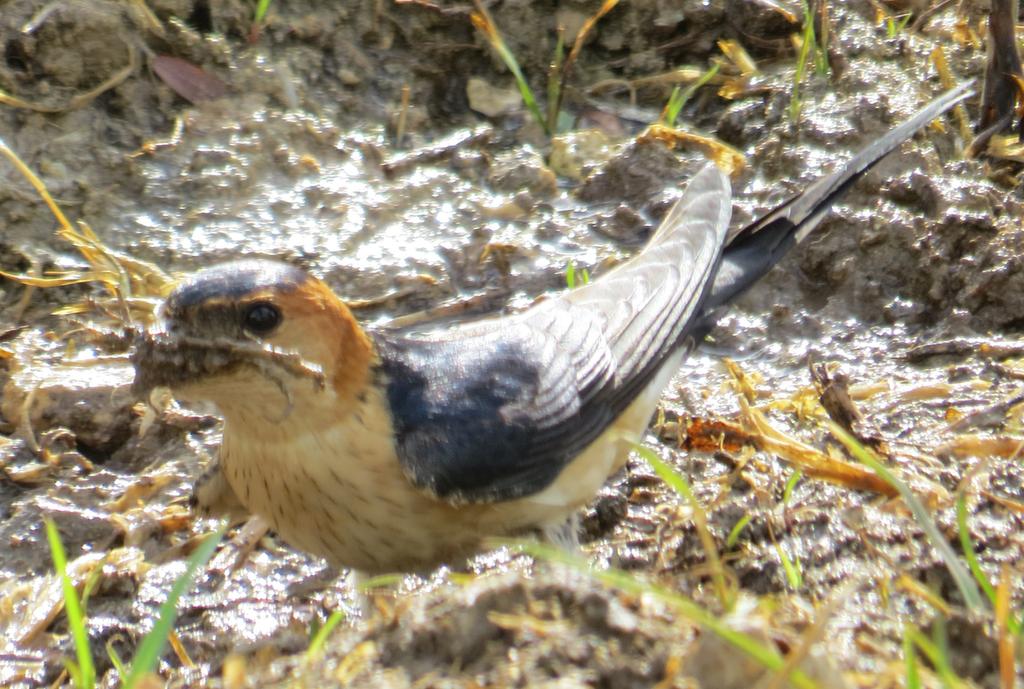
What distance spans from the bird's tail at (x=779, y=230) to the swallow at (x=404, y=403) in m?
0.14

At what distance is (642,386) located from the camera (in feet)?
12.4

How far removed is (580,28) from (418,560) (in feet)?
9.89

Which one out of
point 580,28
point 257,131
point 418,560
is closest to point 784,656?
point 418,560

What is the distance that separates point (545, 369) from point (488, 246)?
134 centimetres

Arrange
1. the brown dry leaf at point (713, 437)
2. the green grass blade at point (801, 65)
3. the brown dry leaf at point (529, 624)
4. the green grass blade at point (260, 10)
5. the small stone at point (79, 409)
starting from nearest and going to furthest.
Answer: the brown dry leaf at point (529, 624)
the brown dry leaf at point (713, 437)
the small stone at point (79, 409)
the green grass blade at point (801, 65)
the green grass blade at point (260, 10)

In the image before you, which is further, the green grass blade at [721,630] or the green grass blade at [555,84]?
the green grass blade at [555,84]

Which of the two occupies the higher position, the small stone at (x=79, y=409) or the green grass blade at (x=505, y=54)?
the green grass blade at (x=505, y=54)

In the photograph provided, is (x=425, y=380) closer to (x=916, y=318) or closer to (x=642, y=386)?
(x=642, y=386)

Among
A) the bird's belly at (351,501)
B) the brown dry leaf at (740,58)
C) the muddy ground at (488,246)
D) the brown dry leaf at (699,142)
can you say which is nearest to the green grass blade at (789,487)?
the muddy ground at (488,246)

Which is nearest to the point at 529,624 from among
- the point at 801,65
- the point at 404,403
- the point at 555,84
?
the point at 404,403

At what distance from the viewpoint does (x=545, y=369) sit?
11.8 feet

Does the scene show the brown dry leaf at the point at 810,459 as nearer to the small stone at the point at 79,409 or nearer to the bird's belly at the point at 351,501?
the bird's belly at the point at 351,501

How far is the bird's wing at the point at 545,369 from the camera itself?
10.6ft

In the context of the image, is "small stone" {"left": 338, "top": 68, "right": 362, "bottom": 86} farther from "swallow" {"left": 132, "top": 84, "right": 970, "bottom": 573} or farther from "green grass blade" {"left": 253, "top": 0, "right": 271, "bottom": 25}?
"swallow" {"left": 132, "top": 84, "right": 970, "bottom": 573}
